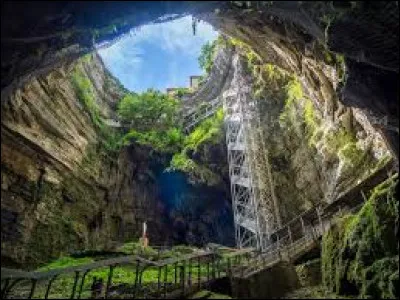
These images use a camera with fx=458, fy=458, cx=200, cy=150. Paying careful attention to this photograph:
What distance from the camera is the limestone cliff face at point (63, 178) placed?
49.3 ft

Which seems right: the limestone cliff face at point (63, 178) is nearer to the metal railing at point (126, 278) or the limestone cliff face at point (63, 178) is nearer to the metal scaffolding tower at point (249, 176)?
the metal railing at point (126, 278)

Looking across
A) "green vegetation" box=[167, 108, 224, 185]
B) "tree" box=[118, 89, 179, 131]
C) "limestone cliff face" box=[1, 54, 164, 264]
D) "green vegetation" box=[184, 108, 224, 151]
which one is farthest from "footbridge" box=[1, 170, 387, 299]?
"tree" box=[118, 89, 179, 131]

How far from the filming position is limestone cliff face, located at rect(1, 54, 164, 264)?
15.0 m

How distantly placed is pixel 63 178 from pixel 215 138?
10512 mm

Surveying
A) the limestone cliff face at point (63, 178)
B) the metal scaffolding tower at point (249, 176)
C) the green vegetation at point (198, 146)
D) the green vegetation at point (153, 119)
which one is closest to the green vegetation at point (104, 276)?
the limestone cliff face at point (63, 178)

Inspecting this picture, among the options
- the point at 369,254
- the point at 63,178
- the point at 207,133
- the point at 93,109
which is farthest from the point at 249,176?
the point at 369,254

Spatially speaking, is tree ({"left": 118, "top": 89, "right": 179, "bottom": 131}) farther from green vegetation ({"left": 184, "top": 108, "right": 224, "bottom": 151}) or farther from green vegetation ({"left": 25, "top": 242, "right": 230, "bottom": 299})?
green vegetation ({"left": 25, "top": 242, "right": 230, "bottom": 299})

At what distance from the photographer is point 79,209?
770 inches

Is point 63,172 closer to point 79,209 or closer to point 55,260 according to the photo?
point 79,209

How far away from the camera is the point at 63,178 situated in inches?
733

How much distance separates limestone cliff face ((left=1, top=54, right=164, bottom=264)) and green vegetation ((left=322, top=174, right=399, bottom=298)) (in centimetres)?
833

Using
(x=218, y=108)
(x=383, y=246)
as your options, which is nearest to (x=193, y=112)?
(x=218, y=108)

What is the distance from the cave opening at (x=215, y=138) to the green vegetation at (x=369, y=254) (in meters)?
0.03

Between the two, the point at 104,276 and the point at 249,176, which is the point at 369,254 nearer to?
the point at 104,276
